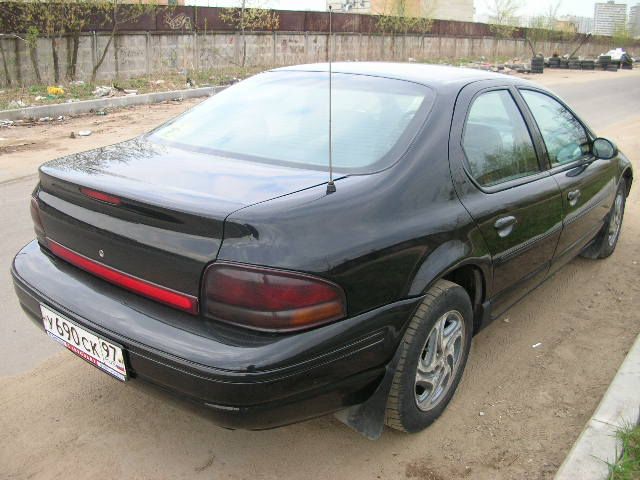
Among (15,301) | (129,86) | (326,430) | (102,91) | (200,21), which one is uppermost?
(200,21)

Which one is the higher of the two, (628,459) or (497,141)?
(497,141)

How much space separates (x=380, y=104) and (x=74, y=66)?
1533cm

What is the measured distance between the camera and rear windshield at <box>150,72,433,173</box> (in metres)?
2.67

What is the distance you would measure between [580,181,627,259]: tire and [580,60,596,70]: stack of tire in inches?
1398

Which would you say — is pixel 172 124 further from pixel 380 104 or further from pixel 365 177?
pixel 365 177

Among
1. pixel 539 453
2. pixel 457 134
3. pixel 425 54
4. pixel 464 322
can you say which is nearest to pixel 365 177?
pixel 457 134

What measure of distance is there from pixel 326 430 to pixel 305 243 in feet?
3.65

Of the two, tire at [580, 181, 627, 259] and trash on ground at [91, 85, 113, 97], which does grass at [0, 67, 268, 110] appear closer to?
trash on ground at [91, 85, 113, 97]

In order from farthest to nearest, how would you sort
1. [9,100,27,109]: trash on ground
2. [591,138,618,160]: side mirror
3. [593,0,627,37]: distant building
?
[593,0,627,37]: distant building → [9,100,27,109]: trash on ground → [591,138,618,160]: side mirror

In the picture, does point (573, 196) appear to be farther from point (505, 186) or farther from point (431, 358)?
point (431, 358)

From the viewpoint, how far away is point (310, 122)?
2.92 meters

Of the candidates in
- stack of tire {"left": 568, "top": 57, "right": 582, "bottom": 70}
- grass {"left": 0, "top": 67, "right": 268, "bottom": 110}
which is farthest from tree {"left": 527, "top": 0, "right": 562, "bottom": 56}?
grass {"left": 0, "top": 67, "right": 268, "bottom": 110}

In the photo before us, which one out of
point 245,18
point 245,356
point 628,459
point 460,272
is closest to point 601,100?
point 245,18

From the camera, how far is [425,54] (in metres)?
34.7
